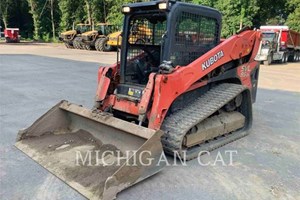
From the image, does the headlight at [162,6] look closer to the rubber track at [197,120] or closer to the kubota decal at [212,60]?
the kubota decal at [212,60]

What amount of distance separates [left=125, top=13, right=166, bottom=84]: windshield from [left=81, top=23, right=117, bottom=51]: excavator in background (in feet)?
72.1

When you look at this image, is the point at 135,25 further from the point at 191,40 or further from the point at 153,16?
Result: the point at 191,40

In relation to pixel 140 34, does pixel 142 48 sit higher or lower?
lower

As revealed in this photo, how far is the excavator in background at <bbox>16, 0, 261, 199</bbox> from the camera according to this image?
362 centimetres

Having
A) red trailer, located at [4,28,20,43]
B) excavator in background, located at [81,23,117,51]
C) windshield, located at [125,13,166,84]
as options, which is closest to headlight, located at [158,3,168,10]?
windshield, located at [125,13,166,84]

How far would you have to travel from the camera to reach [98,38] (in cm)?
2777

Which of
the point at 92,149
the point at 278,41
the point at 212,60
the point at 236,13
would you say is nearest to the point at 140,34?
the point at 212,60

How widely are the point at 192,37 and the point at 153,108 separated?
144 centimetres

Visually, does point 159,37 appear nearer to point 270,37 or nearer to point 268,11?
point 270,37

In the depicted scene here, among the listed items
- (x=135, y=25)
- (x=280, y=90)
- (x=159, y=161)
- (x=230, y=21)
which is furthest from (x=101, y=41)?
(x=159, y=161)

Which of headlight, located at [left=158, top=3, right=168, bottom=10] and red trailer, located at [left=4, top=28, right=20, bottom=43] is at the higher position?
headlight, located at [left=158, top=3, right=168, bottom=10]

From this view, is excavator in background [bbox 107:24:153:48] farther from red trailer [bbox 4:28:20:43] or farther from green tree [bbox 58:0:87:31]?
green tree [bbox 58:0:87:31]

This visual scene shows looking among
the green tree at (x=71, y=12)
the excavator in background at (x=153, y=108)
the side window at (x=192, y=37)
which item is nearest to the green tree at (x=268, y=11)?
the green tree at (x=71, y=12)

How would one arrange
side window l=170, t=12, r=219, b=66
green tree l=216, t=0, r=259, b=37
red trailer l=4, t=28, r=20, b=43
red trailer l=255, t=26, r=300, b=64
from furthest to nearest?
red trailer l=4, t=28, r=20, b=43, green tree l=216, t=0, r=259, b=37, red trailer l=255, t=26, r=300, b=64, side window l=170, t=12, r=219, b=66
